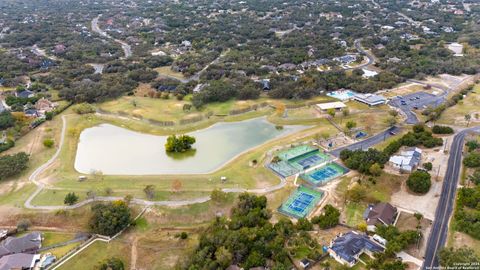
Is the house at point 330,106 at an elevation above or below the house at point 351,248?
below

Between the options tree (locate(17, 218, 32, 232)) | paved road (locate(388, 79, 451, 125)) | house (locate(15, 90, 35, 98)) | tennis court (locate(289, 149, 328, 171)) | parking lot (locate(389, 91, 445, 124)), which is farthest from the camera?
house (locate(15, 90, 35, 98))

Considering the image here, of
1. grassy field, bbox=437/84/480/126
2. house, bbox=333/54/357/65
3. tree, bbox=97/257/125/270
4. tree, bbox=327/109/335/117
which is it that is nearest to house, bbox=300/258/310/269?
tree, bbox=97/257/125/270

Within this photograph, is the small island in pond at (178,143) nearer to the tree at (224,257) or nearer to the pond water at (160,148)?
the pond water at (160,148)

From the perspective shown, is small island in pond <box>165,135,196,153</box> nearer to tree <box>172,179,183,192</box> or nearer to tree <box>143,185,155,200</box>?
tree <box>172,179,183,192</box>

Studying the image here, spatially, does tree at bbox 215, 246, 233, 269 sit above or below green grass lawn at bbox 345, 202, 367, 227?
above

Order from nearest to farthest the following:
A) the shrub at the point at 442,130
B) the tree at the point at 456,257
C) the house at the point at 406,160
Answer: the tree at the point at 456,257 < the house at the point at 406,160 < the shrub at the point at 442,130

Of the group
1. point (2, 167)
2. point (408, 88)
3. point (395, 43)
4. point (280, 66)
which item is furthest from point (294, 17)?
point (2, 167)

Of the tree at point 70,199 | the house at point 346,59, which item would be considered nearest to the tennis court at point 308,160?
the tree at point 70,199

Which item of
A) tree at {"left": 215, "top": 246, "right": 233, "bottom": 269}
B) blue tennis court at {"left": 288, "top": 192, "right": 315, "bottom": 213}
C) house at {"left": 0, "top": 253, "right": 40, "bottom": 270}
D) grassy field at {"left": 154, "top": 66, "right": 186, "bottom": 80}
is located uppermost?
tree at {"left": 215, "top": 246, "right": 233, "bottom": 269}
